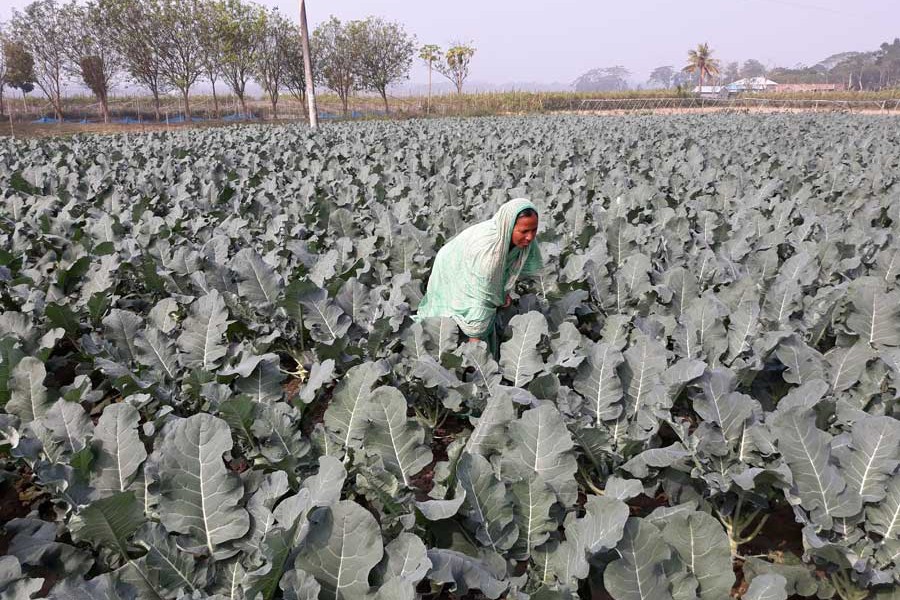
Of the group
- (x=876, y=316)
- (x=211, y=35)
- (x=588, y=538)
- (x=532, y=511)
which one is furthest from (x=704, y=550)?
(x=211, y=35)

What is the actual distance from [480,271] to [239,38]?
41827 mm

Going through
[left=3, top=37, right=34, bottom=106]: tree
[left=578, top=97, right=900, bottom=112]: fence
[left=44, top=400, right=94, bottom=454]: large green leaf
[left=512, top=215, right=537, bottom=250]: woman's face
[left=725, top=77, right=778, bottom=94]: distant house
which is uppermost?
[left=725, top=77, right=778, bottom=94]: distant house

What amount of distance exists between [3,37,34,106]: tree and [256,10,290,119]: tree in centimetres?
1390

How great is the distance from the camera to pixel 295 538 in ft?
6.06

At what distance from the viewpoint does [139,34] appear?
120 ft

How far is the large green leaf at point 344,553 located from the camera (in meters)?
1.77

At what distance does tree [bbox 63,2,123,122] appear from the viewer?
36.0m

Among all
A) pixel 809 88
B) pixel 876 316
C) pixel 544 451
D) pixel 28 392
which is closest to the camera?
pixel 544 451

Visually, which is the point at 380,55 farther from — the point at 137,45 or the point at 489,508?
the point at 489,508

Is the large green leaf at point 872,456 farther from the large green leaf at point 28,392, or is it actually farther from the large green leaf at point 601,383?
the large green leaf at point 28,392

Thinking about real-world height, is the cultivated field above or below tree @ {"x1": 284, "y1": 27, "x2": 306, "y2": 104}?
below

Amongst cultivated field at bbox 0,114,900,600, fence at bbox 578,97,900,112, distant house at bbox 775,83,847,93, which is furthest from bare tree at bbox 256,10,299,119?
distant house at bbox 775,83,847,93

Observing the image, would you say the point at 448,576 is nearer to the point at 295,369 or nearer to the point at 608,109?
the point at 295,369

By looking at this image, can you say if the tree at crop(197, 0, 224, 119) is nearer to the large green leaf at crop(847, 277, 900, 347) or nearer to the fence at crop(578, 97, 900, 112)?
the fence at crop(578, 97, 900, 112)
